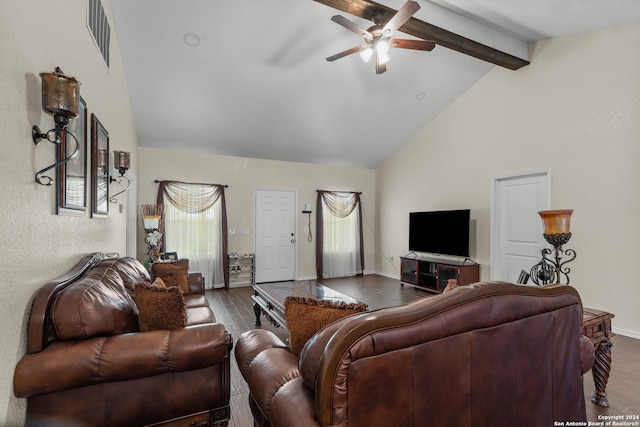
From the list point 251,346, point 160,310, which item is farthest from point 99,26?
point 251,346

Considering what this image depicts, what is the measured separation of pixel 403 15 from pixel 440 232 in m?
3.67

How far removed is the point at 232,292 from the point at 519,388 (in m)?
4.75

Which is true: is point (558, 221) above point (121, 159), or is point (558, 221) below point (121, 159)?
below

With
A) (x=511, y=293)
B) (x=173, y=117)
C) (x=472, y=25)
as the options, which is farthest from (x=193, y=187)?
(x=511, y=293)

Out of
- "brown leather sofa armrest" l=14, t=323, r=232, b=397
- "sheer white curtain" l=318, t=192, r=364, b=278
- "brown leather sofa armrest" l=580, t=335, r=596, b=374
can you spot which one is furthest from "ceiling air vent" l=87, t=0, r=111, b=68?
"sheer white curtain" l=318, t=192, r=364, b=278

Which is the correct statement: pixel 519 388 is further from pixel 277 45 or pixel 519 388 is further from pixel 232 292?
pixel 232 292

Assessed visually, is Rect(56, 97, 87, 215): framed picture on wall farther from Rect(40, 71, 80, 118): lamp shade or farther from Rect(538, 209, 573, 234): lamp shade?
Rect(538, 209, 573, 234): lamp shade

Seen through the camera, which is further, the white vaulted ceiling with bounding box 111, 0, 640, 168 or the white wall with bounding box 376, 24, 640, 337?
the white wall with bounding box 376, 24, 640, 337

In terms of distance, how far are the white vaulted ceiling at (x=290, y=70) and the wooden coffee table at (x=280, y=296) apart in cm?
276

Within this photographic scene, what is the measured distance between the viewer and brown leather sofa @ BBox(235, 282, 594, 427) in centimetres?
91

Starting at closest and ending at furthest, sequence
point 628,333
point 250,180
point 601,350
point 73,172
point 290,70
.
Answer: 1. point 73,172
2. point 601,350
3. point 628,333
4. point 290,70
5. point 250,180

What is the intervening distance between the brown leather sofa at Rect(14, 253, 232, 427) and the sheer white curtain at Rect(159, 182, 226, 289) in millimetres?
3828

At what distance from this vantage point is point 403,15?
253 centimetres

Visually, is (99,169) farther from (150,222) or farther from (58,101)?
(150,222)
